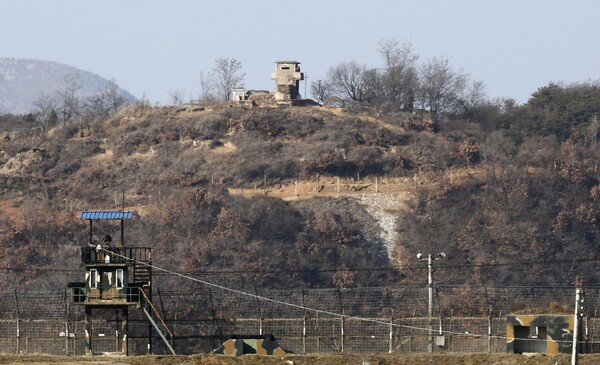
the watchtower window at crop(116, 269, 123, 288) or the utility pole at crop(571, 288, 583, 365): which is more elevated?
the watchtower window at crop(116, 269, 123, 288)

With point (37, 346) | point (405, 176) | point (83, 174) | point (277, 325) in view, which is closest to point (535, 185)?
point (405, 176)

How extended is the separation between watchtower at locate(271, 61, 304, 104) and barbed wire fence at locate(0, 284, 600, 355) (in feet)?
127

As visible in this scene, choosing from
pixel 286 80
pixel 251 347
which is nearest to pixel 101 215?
pixel 251 347

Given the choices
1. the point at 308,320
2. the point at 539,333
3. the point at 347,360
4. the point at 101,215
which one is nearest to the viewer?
the point at 347,360

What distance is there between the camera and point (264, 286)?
104 m

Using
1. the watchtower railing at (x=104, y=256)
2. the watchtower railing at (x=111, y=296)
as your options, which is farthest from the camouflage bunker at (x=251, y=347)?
the watchtower railing at (x=104, y=256)

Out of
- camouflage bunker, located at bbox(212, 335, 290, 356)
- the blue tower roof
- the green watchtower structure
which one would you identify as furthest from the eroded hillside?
camouflage bunker, located at bbox(212, 335, 290, 356)

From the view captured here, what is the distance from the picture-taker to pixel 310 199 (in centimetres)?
12025

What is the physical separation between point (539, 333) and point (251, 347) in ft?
36.2

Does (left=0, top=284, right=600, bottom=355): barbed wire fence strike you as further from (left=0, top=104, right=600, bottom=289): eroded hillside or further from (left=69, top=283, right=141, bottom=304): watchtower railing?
(left=0, top=104, right=600, bottom=289): eroded hillside

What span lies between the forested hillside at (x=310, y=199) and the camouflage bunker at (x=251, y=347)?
115ft

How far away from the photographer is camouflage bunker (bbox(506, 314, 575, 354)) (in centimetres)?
6543

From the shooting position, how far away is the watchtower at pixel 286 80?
138750 mm

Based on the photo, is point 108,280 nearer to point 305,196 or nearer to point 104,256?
point 104,256
